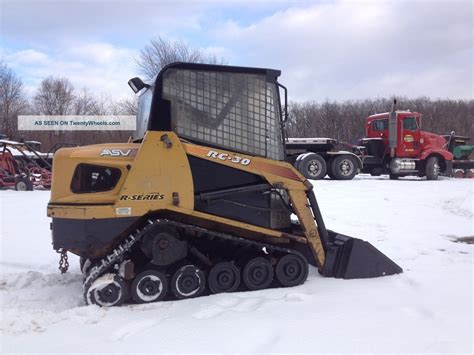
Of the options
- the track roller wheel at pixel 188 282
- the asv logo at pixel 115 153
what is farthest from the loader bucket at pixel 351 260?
the asv logo at pixel 115 153

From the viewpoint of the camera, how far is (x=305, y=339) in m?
3.42

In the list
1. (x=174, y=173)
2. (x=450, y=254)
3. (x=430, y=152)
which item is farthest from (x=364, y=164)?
(x=174, y=173)

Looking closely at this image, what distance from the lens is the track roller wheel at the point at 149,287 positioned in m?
4.22

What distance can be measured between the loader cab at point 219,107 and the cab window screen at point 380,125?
1568 cm

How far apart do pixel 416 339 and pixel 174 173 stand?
250cm

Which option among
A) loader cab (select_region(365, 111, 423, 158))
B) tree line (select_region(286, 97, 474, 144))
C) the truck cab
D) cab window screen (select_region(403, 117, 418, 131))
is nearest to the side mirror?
the truck cab

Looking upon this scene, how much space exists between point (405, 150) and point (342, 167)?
3.38 metres

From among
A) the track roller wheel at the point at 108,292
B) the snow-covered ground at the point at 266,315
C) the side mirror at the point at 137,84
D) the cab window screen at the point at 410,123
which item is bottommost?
the snow-covered ground at the point at 266,315

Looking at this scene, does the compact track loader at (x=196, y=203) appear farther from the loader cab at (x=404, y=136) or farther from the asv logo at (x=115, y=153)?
the loader cab at (x=404, y=136)

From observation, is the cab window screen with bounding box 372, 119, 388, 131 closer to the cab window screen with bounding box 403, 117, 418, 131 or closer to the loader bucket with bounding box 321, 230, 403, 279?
the cab window screen with bounding box 403, 117, 418, 131

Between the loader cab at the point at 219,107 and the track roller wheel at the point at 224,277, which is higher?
the loader cab at the point at 219,107

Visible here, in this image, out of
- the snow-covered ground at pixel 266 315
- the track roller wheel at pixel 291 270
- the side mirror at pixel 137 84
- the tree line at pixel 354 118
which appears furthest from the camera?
the tree line at pixel 354 118

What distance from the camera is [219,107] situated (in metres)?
4.73

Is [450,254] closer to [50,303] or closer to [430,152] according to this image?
[50,303]
